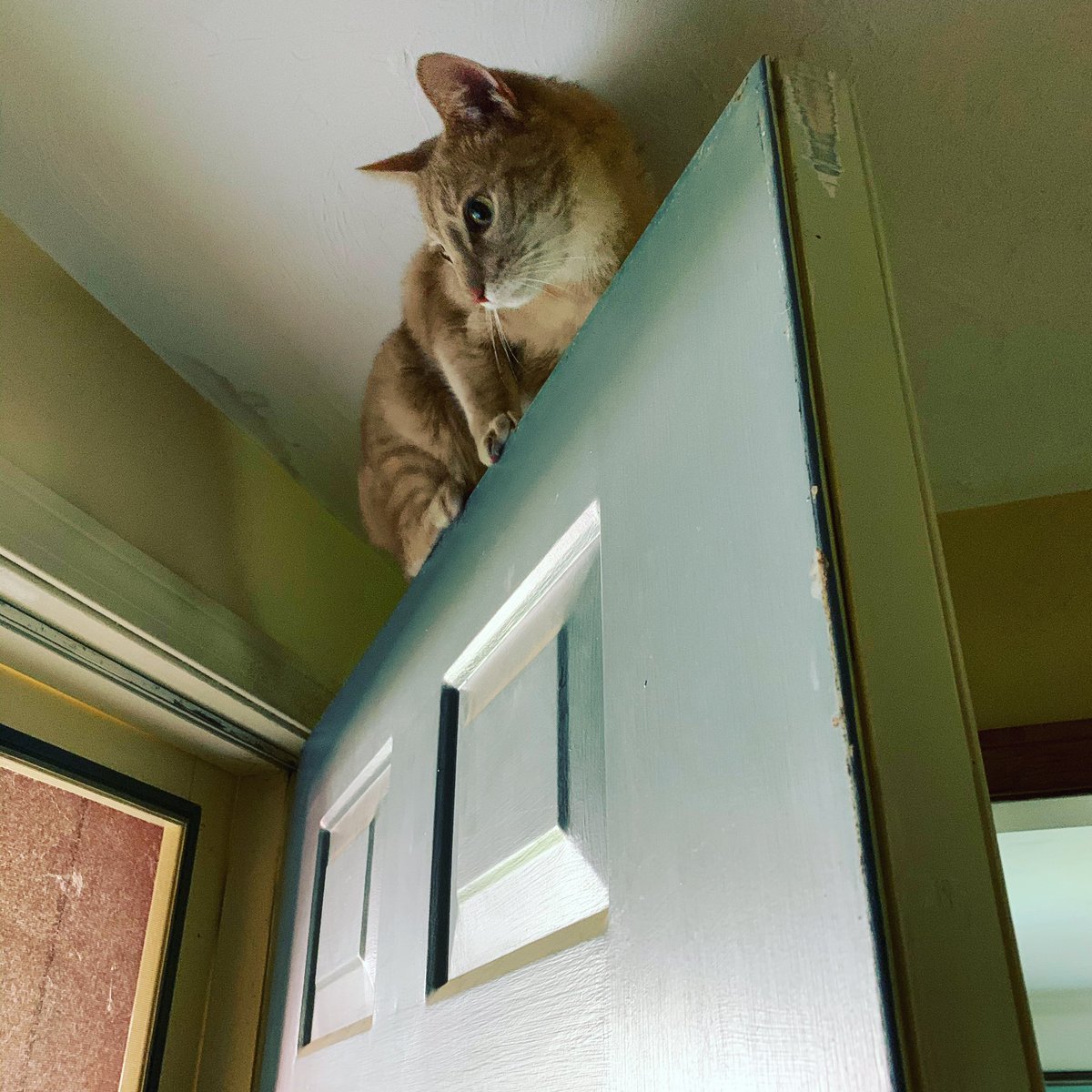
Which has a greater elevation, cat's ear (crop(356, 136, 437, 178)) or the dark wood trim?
cat's ear (crop(356, 136, 437, 178))

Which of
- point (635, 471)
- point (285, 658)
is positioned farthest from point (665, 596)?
point (285, 658)

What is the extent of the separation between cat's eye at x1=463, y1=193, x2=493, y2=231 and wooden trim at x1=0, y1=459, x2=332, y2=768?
0.50 meters

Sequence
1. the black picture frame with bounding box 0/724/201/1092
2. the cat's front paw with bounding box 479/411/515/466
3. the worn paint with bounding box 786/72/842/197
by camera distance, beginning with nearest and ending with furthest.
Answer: the worn paint with bounding box 786/72/842/197 < the cat's front paw with bounding box 479/411/515/466 < the black picture frame with bounding box 0/724/201/1092

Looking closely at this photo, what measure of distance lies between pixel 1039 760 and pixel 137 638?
1144 millimetres

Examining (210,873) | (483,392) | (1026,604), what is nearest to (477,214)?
(483,392)

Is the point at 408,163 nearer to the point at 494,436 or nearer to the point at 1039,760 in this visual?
the point at 494,436

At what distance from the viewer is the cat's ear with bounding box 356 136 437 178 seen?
875 mm

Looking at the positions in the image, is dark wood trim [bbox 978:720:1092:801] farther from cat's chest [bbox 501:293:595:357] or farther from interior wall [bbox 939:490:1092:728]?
cat's chest [bbox 501:293:595:357]

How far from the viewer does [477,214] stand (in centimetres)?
91

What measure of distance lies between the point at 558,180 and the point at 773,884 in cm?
75

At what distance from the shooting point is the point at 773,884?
309 mm

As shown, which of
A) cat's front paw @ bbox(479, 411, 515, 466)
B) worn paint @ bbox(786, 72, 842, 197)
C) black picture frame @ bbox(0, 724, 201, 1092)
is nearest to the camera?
worn paint @ bbox(786, 72, 842, 197)

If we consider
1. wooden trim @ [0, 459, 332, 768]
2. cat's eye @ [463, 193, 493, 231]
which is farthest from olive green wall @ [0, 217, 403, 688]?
cat's eye @ [463, 193, 493, 231]

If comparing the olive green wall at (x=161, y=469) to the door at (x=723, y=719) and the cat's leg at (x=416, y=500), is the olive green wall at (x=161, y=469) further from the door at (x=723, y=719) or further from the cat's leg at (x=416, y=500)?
the door at (x=723, y=719)
